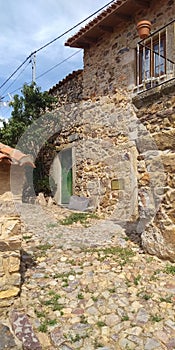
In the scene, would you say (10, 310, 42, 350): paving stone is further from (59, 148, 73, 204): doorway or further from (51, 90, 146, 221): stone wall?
(59, 148, 73, 204): doorway

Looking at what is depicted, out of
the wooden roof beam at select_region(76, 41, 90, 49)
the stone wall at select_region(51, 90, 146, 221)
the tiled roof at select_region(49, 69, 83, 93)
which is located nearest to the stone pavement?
the stone wall at select_region(51, 90, 146, 221)

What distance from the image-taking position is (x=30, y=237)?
569cm

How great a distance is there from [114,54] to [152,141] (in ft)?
14.4

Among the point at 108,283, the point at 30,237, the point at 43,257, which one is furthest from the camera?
the point at 30,237

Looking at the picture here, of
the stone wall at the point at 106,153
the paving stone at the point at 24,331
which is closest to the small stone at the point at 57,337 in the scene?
the paving stone at the point at 24,331

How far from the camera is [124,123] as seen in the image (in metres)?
7.84

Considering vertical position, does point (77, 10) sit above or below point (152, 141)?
above

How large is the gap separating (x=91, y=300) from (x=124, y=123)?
5.33 meters

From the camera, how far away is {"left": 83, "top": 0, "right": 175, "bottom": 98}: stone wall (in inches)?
273

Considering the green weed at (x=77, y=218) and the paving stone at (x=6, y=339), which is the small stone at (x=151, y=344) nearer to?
the paving stone at (x=6, y=339)

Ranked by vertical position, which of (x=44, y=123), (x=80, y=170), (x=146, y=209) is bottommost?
(x=146, y=209)

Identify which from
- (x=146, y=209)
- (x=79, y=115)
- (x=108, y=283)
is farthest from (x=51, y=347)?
(x=79, y=115)

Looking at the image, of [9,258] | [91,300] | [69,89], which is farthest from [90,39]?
[91,300]

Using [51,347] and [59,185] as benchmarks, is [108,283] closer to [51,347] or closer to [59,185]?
[51,347]
